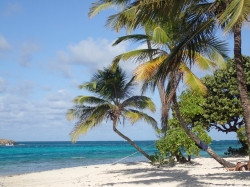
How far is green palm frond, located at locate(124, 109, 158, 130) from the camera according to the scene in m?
20.6

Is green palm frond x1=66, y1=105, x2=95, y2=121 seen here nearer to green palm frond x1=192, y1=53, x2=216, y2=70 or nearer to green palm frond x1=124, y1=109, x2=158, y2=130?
green palm frond x1=124, y1=109, x2=158, y2=130

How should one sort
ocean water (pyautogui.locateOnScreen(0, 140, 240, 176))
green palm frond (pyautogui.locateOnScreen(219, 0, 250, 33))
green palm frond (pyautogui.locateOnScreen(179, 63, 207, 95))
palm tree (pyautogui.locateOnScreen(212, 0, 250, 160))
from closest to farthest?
green palm frond (pyautogui.locateOnScreen(219, 0, 250, 33)) → palm tree (pyautogui.locateOnScreen(212, 0, 250, 160)) → green palm frond (pyautogui.locateOnScreen(179, 63, 207, 95)) → ocean water (pyautogui.locateOnScreen(0, 140, 240, 176))

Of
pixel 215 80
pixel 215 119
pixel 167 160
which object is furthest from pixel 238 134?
pixel 167 160

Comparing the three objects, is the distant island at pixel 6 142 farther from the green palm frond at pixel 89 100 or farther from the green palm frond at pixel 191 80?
the green palm frond at pixel 191 80

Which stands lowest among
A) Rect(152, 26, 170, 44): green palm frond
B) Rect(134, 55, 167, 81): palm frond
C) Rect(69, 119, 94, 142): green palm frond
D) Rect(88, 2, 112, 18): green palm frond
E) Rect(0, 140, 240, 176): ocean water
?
Rect(0, 140, 240, 176): ocean water

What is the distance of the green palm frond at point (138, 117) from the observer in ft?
67.5

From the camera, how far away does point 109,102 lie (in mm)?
20688

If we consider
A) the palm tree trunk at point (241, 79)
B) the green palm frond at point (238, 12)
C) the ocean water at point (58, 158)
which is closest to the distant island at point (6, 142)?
the ocean water at point (58, 158)

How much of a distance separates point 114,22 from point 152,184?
5.29m

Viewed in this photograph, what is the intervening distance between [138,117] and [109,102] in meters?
1.87

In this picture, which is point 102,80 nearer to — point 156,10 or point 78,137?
point 78,137

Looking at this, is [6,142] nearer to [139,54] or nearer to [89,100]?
[89,100]


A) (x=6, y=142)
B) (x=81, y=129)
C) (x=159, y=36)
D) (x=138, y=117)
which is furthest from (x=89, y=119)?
(x=6, y=142)

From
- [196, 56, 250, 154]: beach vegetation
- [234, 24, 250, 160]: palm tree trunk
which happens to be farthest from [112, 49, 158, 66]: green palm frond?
[196, 56, 250, 154]: beach vegetation
